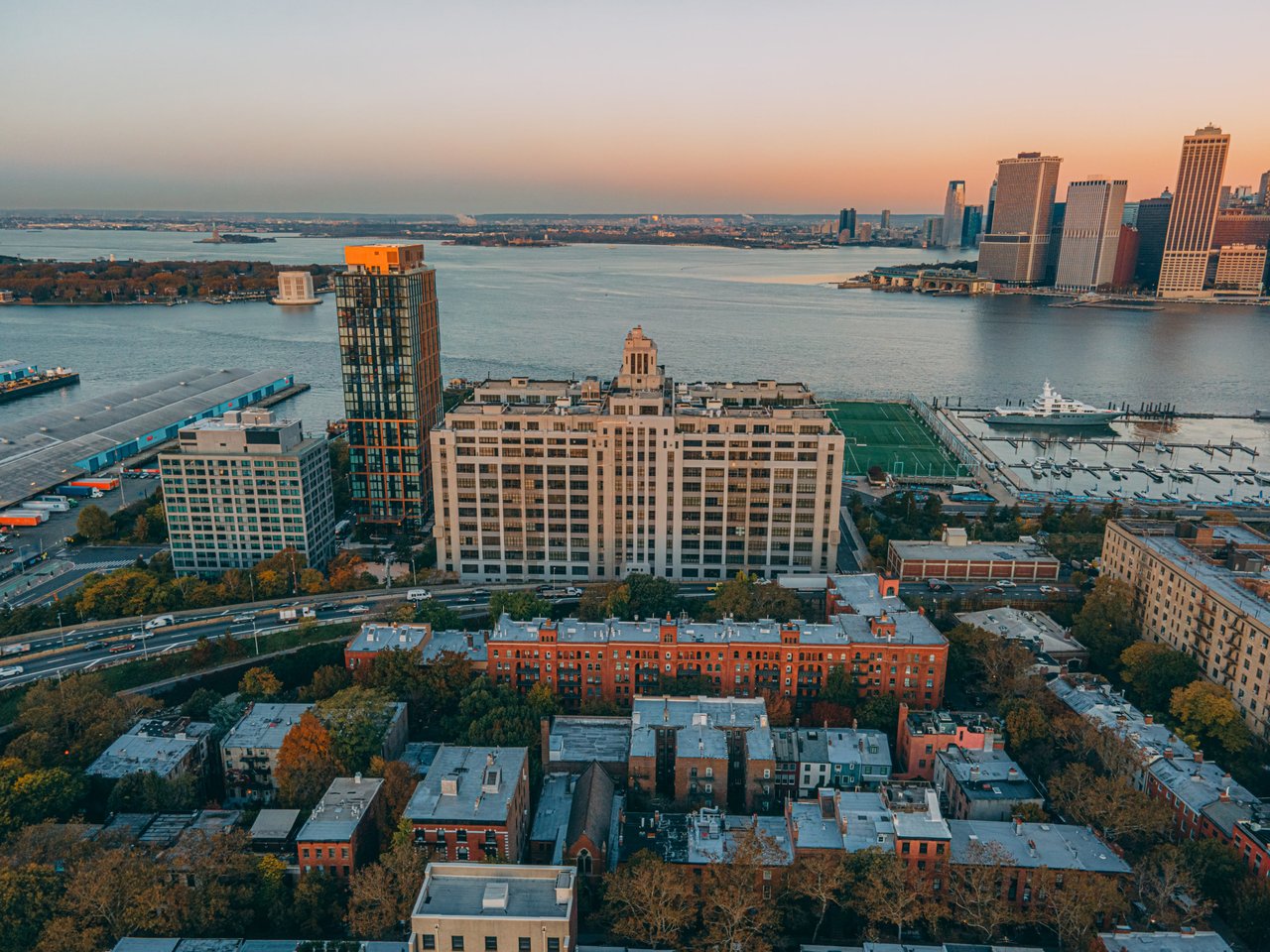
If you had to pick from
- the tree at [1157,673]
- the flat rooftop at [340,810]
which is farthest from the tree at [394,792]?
the tree at [1157,673]

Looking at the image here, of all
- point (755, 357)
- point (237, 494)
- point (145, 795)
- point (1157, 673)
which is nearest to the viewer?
point (145, 795)

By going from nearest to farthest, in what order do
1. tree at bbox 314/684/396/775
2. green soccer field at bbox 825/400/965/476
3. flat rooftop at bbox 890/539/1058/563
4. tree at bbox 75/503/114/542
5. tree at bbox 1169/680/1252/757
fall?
tree at bbox 314/684/396/775, tree at bbox 1169/680/1252/757, flat rooftop at bbox 890/539/1058/563, tree at bbox 75/503/114/542, green soccer field at bbox 825/400/965/476

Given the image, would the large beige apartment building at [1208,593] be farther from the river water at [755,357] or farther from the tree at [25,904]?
the river water at [755,357]

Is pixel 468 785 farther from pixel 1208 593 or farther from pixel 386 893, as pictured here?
pixel 1208 593

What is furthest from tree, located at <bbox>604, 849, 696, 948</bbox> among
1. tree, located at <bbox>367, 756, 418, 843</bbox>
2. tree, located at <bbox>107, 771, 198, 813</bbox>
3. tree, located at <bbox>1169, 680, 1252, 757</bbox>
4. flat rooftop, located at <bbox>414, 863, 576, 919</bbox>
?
tree, located at <bbox>1169, 680, 1252, 757</bbox>

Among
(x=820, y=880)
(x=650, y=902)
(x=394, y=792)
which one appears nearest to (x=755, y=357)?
(x=394, y=792)

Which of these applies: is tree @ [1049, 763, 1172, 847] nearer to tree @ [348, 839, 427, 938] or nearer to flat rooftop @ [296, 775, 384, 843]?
tree @ [348, 839, 427, 938]
